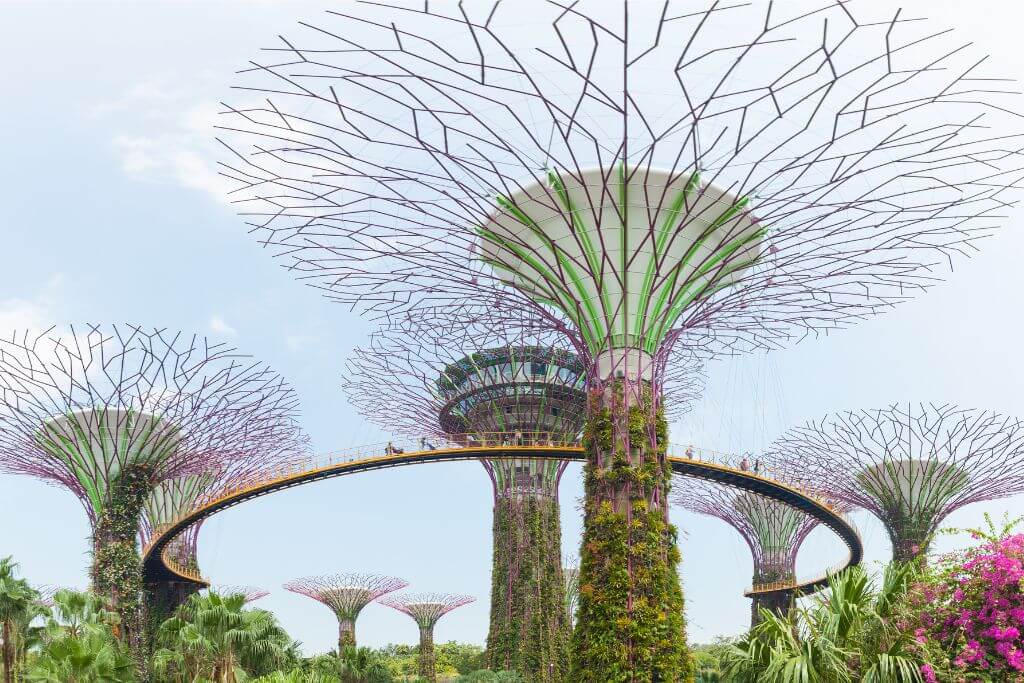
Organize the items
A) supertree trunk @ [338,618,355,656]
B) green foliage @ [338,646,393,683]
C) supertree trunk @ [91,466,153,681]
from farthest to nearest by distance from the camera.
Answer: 1. supertree trunk @ [338,618,355,656]
2. green foliage @ [338,646,393,683]
3. supertree trunk @ [91,466,153,681]

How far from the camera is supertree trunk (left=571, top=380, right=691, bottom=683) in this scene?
17.5 metres

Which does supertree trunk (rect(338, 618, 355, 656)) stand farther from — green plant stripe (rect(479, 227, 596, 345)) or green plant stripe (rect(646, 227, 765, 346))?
green plant stripe (rect(646, 227, 765, 346))

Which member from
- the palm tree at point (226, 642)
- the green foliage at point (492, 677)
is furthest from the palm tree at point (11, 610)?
the green foliage at point (492, 677)

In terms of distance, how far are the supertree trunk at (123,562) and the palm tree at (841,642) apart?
22.9 metres

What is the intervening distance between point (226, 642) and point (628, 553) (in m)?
12.3

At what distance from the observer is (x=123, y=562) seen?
3183cm

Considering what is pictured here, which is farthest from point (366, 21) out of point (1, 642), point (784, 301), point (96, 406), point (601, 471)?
point (96, 406)

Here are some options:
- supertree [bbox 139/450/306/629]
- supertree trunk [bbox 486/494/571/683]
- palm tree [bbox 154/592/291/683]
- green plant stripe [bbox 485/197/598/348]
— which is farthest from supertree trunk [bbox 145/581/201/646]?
green plant stripe [bbox 485/197/598/348]

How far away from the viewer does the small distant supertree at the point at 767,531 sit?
169ft

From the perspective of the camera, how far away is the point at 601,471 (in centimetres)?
1905

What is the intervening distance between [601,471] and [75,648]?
1201 centimetres

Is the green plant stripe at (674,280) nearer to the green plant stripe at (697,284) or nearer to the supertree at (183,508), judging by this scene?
the green plant stripe at (697,284)

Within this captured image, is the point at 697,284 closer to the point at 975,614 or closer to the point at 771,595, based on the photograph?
the point at 975,614

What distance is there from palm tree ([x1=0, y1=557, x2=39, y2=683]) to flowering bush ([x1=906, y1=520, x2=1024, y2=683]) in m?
21.6
